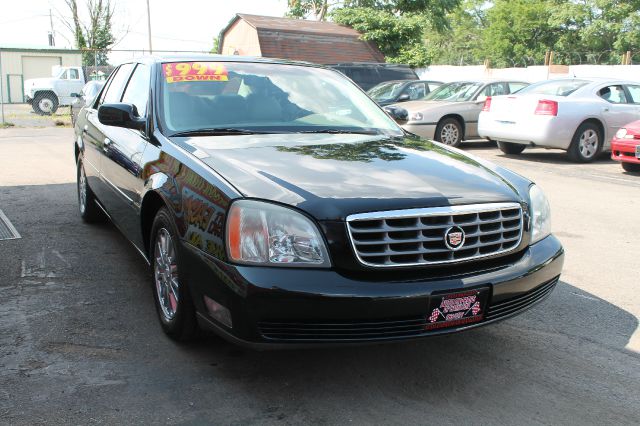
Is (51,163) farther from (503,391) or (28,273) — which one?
(503,391)

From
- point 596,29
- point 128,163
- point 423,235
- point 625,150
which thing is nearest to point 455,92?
point 625,150

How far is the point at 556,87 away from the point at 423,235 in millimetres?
10260

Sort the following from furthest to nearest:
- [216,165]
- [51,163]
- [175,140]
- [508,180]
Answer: [51,163], [175,140], [508,180], [216,165]

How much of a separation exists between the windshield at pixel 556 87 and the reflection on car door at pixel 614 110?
1.40 ft

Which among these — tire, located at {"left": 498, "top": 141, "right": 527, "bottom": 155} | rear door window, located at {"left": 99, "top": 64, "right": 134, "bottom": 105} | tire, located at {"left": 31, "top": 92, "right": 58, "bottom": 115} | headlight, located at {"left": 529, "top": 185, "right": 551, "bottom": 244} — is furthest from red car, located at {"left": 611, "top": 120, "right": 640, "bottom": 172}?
tire, located at {"left": 31, "top": 92, "right": 58, "bottom": 115}

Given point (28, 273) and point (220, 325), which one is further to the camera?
point (28, 273)

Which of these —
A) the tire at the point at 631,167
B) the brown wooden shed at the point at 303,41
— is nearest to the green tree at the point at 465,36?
the brown wooden shed at the point at 303,41

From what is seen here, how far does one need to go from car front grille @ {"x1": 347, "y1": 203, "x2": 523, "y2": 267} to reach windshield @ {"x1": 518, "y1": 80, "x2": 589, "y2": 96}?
381 inches

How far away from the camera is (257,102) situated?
439 centimetres

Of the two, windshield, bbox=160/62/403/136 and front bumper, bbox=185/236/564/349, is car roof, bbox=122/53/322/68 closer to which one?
windshield, bbox=160/62/403/136

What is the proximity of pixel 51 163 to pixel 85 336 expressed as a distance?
812 cm

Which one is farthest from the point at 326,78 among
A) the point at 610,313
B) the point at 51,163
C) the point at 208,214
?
the point at 51,163

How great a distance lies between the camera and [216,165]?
337cm

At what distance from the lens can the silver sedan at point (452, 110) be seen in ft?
44.4
